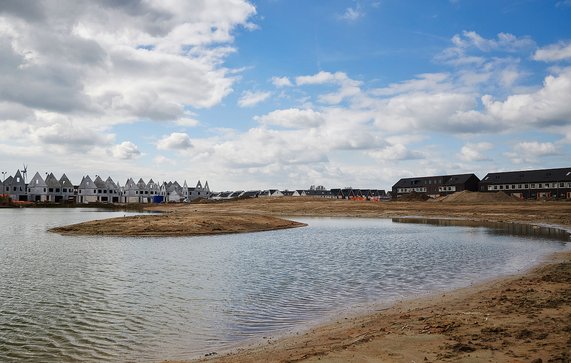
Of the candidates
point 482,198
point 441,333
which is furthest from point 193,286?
point 482,198

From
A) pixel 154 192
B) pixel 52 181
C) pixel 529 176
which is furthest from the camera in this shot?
pixel 154 192

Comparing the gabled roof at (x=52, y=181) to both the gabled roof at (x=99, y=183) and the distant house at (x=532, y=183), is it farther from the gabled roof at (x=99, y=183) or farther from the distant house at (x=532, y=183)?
the distant house at (x=532, y=183)

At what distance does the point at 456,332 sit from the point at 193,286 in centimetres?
1189

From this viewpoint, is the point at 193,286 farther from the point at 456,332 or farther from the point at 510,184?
the point at 510,184

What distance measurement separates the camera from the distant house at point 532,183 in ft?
366

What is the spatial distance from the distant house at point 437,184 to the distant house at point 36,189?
134 m

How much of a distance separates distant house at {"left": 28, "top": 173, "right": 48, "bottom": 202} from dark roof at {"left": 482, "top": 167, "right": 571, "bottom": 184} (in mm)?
156321

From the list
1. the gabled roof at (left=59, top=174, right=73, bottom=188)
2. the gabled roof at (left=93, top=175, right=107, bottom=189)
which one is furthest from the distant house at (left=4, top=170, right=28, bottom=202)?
the gabled roof at (left=93, top=175, right=107, bottom=189)

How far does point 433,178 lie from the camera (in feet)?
483

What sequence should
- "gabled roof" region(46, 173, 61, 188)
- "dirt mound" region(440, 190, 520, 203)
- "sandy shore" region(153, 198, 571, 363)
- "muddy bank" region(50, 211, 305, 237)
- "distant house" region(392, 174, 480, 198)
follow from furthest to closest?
"gabled roof" region(46, 173, 61, 188)
"distant house" region(392, 174, 480, 198)
"dirt mound" region(440, 190, 520, 203)
"muddy bank" region(50, 211, 305, 237)
"sandy shore" region(153, 198, 571, 363)

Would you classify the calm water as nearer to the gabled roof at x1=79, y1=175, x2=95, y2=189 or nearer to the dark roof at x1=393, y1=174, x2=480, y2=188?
the dark roof at x1=393, y1=174, x2=480, y2=188

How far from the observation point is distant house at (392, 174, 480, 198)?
134500 millimetres

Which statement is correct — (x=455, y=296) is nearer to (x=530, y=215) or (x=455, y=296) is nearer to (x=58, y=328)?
(x=58, y=328)

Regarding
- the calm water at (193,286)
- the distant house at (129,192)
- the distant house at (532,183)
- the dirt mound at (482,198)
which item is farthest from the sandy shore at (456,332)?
the distant house at (129,192)
